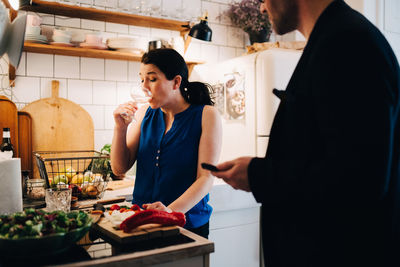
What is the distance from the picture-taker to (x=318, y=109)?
26.6 inches

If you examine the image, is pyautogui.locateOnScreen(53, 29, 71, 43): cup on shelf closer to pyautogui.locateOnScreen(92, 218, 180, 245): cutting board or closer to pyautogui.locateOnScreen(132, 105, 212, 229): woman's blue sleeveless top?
pyautogui.locateOnScreen(132, 105, 212, 229): woman's blue sleeveless top

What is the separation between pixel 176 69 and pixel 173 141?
1.05 ft

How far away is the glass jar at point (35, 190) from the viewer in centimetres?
158

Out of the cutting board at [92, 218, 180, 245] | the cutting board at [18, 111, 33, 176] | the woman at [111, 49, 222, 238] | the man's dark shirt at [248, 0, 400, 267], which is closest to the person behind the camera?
the man's dark shirt at [248, 0, 400, 267]

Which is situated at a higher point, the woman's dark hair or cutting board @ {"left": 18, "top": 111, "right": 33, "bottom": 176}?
the woman's dark hair

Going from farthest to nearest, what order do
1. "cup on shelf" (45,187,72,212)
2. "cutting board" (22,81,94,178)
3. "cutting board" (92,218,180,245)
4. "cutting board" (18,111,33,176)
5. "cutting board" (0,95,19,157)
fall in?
"cutting board" (22,81,94,178) < "cutting board" (18,111,33,176) < "cutting board" (0,95,19,157) < "cup on shelf" (45,187,72,212) < "cutting board" (92,218,180,245)

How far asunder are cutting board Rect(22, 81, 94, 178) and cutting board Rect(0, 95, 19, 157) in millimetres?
155

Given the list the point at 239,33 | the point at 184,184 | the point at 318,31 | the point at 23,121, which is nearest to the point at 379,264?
the point at 318,31

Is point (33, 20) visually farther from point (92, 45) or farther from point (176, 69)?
point (176, 69)

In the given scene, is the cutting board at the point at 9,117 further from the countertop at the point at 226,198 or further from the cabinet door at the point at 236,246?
the cabinet door at the point at 236,246

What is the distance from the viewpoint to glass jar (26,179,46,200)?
1580mm

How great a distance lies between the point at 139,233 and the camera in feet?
2.97

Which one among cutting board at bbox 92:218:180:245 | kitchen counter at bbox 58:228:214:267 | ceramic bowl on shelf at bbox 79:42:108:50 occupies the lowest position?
kitchen counter at bbox 58:228:214:267

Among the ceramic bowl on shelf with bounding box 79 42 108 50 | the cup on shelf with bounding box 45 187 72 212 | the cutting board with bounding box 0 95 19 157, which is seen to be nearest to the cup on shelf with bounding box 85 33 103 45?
the ceramic bowl on shelf with bounding box 79 42 108 50
